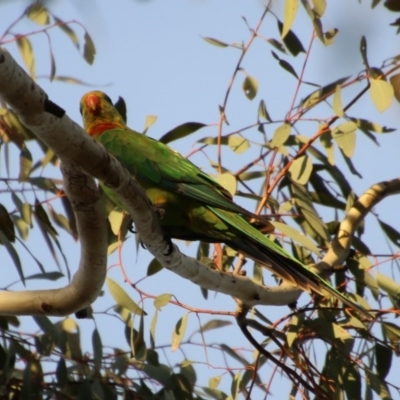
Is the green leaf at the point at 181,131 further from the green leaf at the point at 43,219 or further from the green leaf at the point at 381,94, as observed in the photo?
the green leaf at the point at 381,94

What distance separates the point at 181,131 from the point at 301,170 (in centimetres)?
56

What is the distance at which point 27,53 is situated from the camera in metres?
4.01

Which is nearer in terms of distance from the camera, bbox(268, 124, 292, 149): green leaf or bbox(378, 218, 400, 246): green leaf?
bbox(268, 124, 292, 149): green leaf

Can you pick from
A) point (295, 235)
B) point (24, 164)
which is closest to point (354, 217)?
point (295, 235)

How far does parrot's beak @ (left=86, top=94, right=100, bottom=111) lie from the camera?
3978 mm

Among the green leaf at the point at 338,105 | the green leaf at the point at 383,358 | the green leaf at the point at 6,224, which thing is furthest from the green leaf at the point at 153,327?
the green leaf at the point at 338,105

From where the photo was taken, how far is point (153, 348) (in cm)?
340

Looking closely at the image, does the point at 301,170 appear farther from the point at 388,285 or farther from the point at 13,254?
the point at 13,254

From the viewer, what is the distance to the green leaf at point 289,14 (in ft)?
10.8

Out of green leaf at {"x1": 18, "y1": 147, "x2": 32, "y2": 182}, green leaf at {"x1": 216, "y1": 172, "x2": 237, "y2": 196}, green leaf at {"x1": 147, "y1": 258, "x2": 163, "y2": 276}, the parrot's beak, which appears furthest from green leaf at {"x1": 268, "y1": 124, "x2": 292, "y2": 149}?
green leaf at {"x1": 18, "y1": 147, "x2": 32, "y2": 182}

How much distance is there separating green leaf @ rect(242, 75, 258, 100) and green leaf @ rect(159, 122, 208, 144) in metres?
0.33

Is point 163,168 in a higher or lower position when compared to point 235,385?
higher

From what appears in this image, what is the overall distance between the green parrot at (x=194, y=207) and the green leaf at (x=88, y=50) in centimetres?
39

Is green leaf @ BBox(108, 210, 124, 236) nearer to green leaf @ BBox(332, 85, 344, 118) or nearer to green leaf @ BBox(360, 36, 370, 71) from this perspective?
green leaf @ BBox(332, 85, 344, 118)
